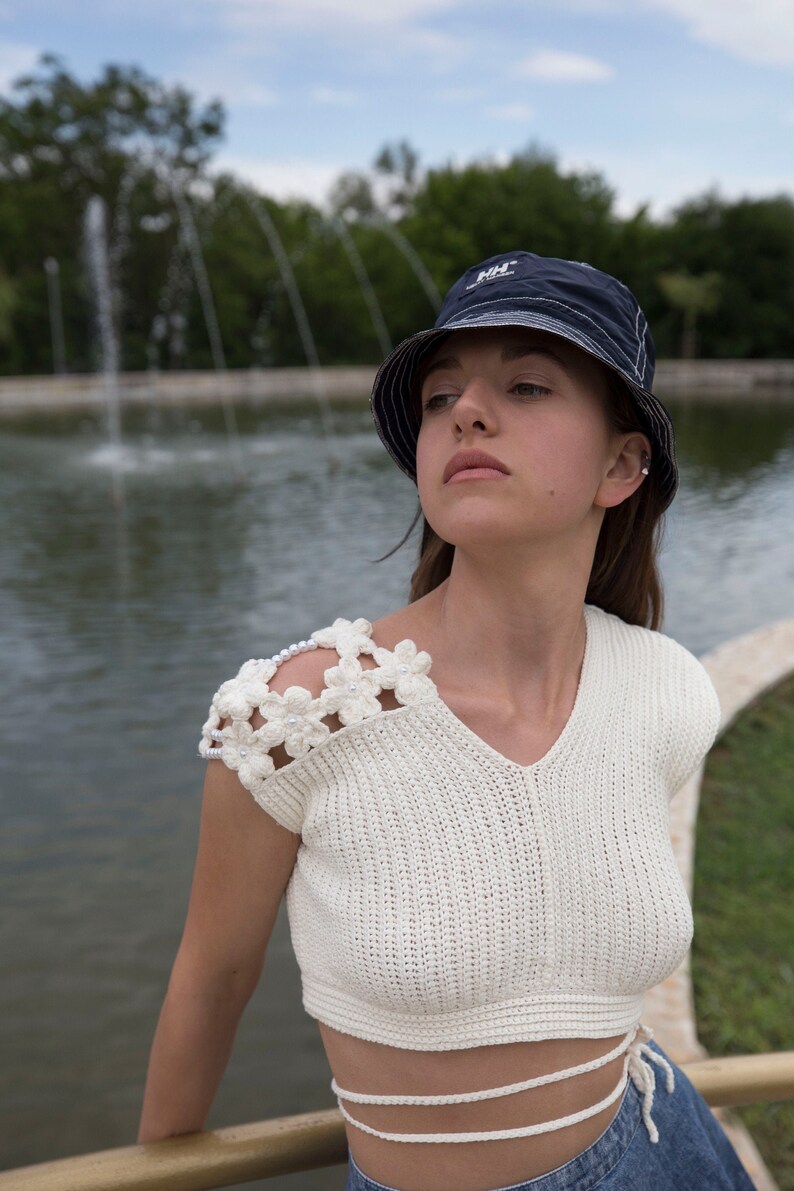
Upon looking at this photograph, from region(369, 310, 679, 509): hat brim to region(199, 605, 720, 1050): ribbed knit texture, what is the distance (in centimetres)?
35

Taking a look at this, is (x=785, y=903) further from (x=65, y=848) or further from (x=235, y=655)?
(x=235, y=655)

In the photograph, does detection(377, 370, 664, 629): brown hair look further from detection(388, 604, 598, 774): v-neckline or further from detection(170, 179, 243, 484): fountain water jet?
detection(170, 179, 243, 484): fountain water jet

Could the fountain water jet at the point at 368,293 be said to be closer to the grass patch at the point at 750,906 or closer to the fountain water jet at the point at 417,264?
the fountain water jet at the point at 417,264

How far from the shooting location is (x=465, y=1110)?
141 centimetres

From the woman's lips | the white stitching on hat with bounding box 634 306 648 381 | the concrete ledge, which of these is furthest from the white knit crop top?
the concrete ledge

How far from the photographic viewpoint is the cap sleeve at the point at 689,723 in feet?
5.48

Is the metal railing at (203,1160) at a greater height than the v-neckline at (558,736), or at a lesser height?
lesser

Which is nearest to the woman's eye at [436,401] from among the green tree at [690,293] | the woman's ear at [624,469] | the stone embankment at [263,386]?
the woman's ear at [624,469]

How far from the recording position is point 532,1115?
1429 millimetres

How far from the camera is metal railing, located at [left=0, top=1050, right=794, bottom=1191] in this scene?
55.2 inches

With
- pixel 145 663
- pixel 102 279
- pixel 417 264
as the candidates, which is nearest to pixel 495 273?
pixel 145 663

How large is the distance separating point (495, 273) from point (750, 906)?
334 cm

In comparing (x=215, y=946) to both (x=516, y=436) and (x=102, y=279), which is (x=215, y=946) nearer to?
(x=516, y=436)

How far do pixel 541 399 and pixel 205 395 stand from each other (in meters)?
33.6
